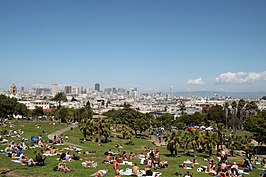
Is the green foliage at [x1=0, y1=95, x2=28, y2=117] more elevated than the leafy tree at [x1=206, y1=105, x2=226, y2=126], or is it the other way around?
the green foliage at [x1=0, y1=95, x2=28, y2=117]

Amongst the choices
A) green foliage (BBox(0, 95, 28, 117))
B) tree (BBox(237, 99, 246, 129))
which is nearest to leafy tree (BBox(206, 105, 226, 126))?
tree (BBox(237, 99, 246, 129))

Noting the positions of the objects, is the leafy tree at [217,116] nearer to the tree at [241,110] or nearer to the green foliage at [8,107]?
the tree at [241,110]

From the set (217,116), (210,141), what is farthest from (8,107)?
(217,116)

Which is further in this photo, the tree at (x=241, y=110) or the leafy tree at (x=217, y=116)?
the leafy tree at (x=217, y=116)

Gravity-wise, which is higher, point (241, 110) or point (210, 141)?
point (210, 141)

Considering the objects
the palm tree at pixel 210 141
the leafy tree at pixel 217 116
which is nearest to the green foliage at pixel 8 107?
the palm tree at pixel 210 141

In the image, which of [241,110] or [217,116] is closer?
[241,110]

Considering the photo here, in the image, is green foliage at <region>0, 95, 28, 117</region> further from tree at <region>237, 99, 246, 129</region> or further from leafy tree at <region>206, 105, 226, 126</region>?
tree at <region>237, 99, 246, 129</region>

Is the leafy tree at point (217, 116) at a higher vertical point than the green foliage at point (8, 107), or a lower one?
lower

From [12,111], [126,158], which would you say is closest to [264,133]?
[126,158]

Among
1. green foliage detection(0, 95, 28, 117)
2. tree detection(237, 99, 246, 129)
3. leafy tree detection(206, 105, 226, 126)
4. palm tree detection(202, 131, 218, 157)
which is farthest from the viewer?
leafy tree detection(206, 105, 226, 126)

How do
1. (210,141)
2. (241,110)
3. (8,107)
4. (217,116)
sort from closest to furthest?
(210,141) < (8,107) < (241,110) < (217,116)

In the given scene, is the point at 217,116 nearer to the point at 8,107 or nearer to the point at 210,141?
the point at 8,107
